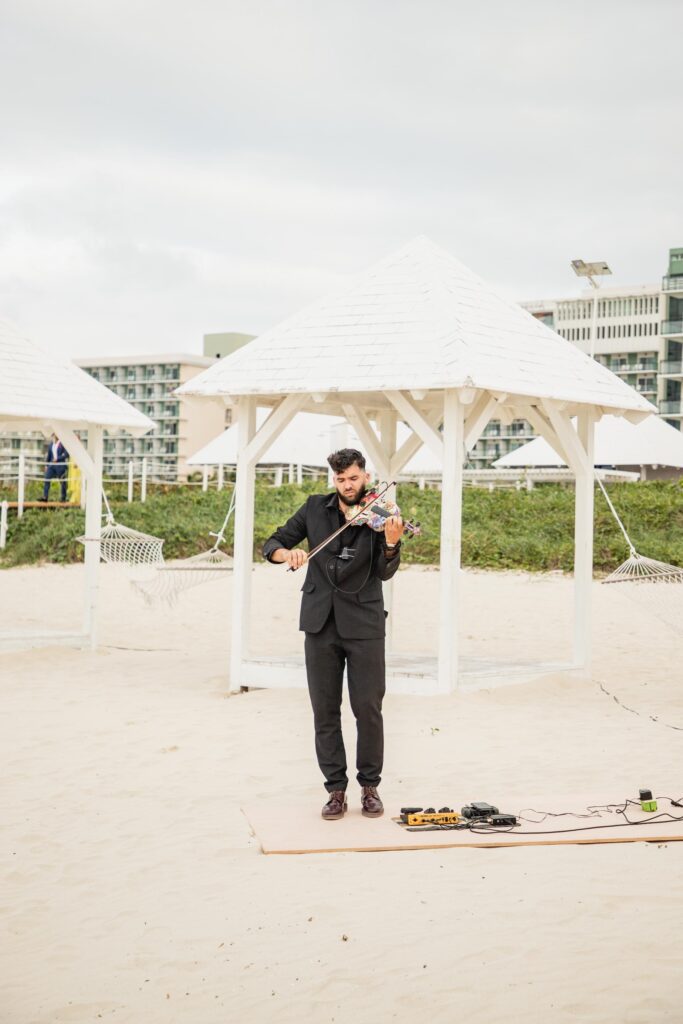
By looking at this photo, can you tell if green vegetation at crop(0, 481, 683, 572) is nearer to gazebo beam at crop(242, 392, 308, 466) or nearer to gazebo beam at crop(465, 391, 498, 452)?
gazebo beam at crop(465, 391, 498, 452)

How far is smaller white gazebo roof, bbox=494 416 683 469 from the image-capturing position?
22.8 m

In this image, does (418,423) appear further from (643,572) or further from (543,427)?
(643,572)

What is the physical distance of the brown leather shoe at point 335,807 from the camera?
5781 millimetres

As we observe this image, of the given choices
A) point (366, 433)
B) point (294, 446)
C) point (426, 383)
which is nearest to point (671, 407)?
point (294, 446)

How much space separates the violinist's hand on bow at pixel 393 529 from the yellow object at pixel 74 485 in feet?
61.9

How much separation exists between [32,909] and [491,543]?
51.4 feet

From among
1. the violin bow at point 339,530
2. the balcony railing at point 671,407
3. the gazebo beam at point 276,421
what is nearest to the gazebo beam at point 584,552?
the gazebo beam at point 276,421

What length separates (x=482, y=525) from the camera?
21047 mm

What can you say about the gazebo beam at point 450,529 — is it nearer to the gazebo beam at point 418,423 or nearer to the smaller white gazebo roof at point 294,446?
the gazebo beam at point 418,423

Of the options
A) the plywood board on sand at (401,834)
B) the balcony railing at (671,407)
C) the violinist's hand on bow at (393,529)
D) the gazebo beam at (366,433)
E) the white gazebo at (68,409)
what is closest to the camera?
the plywood board on sand at (401,834)

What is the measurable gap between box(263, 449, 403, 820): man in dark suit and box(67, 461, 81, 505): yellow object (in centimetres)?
1846

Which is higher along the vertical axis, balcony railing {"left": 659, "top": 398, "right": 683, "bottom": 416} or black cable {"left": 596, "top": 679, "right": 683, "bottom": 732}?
balcony railing {"left": 659, "top": 398, "right": 683, "bottom": 416}

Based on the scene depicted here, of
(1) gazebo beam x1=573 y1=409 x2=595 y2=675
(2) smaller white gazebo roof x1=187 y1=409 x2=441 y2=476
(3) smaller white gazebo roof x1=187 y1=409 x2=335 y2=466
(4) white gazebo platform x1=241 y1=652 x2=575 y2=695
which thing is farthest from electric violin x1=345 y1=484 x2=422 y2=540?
(3) smaller white gazebo roof x1=187 y1=409 x2=335 y2=466

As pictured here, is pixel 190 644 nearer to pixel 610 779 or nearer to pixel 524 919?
pixel 610 779
